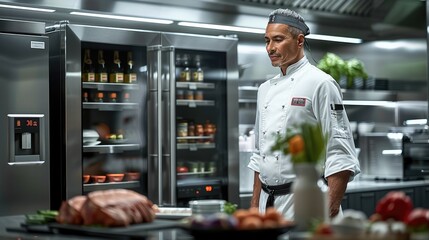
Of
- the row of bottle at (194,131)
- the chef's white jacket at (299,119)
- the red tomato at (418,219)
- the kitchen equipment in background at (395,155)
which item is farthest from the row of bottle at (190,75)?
the red tomato at (418,219)

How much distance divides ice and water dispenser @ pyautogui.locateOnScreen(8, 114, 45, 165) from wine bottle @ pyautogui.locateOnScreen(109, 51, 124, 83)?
29.4 inches

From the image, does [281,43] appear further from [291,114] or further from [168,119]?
[168,119]

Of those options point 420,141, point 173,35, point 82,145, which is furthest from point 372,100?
point 82,145

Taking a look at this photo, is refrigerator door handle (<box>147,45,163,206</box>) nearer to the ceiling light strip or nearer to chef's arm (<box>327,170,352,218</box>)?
the ceiling light strip

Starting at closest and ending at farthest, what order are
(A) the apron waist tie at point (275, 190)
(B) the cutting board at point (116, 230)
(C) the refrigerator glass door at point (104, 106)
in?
1. (B) the cutting board at point (116, 230)
2. (A) the apron waist tie at point (275, 190)
3. (C) the refrigerator glass door at point (104, 106)

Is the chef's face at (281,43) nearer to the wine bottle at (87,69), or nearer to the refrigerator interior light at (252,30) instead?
the wine bottle at (87,69)

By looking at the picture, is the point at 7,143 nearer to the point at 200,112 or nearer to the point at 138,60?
the point at 138,60

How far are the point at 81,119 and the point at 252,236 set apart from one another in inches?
122

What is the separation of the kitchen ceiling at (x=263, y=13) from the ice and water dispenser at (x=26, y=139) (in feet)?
3.15

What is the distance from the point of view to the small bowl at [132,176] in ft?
18.3

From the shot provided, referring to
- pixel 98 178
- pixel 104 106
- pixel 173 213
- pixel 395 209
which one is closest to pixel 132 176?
pixel 98 178

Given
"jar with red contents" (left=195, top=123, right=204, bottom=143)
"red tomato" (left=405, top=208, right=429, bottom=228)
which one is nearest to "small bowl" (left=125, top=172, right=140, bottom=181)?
"jar with red contents" (left=195, top=123, right=204, bottom=143)

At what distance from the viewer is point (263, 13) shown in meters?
6.79

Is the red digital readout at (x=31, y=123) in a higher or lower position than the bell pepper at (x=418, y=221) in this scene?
higher
